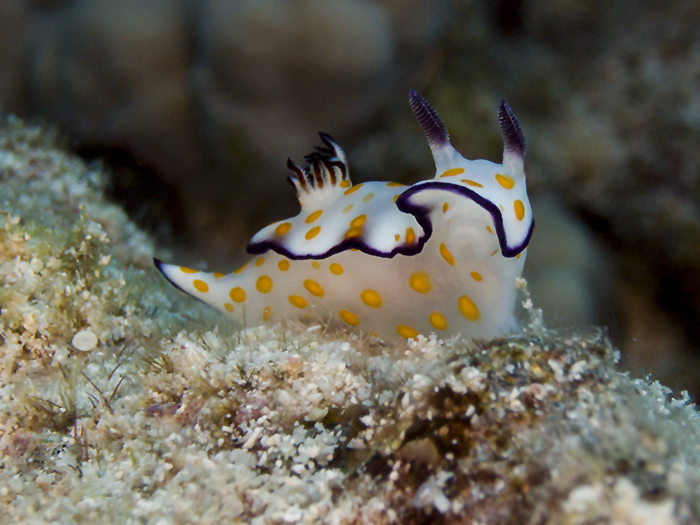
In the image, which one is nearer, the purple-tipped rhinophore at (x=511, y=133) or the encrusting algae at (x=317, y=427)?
the encrusting algae at (x=317, y=427)

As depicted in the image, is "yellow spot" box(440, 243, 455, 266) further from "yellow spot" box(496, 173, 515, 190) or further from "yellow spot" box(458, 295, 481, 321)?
"yellow spot" box(496, 173, 515, 190)

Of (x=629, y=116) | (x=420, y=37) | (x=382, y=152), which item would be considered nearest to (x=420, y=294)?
(x=382, y=152)

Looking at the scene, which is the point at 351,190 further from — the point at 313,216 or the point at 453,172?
the point at 453,172

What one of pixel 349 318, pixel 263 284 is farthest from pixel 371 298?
pixel 263 284

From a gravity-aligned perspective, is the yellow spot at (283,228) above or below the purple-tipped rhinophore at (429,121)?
below

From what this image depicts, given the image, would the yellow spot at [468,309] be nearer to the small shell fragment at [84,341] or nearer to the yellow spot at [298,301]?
the yellow spot at [298,301]

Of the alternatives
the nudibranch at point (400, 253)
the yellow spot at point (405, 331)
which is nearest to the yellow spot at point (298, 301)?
the nudibranch at point (400, 253)
